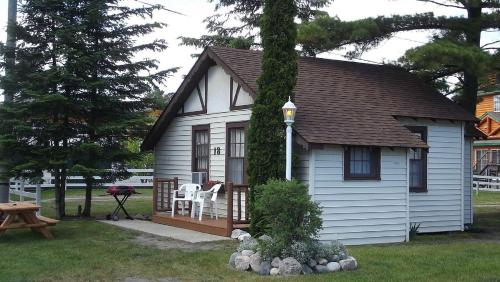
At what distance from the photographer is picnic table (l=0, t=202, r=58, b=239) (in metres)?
11.2

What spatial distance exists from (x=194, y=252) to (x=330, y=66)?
723 centimetres

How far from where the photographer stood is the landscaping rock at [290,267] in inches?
337

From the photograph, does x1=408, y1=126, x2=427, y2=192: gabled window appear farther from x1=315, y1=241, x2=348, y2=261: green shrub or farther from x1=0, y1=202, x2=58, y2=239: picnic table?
x1=0, y1=202, x2=58, y2=239: picnic table

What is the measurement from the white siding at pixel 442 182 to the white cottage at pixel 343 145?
2 cm

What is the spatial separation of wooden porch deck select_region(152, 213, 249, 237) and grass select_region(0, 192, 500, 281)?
1047mm

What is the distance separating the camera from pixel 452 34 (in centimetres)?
1702

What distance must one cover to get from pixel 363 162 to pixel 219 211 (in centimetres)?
383

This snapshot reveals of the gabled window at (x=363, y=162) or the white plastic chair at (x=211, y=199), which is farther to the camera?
the white plastic chair at (x=211, y=199)

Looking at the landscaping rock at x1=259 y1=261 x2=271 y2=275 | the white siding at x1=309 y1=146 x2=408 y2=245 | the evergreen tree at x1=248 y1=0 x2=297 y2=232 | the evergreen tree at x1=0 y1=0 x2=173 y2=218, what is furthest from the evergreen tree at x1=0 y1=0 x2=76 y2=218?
the landscaping rock at x1=259 y1=261 x2=271 y2=275

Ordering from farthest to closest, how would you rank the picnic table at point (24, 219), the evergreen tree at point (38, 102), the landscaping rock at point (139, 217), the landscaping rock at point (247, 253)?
the landscaping rock at point (139, 217)
the evergreen tree at point (38, 102)
the picnic table at point (24, 219)
the landscaping rock at point (247, 253)

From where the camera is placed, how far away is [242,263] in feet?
29.5

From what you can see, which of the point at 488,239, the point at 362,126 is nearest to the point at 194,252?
the point at 362,126

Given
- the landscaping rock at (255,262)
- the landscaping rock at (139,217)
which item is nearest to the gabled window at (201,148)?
the landscaping rock at (139,217)

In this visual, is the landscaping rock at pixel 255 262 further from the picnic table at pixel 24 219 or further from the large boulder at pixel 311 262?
the picnic table at pixel 24 219
